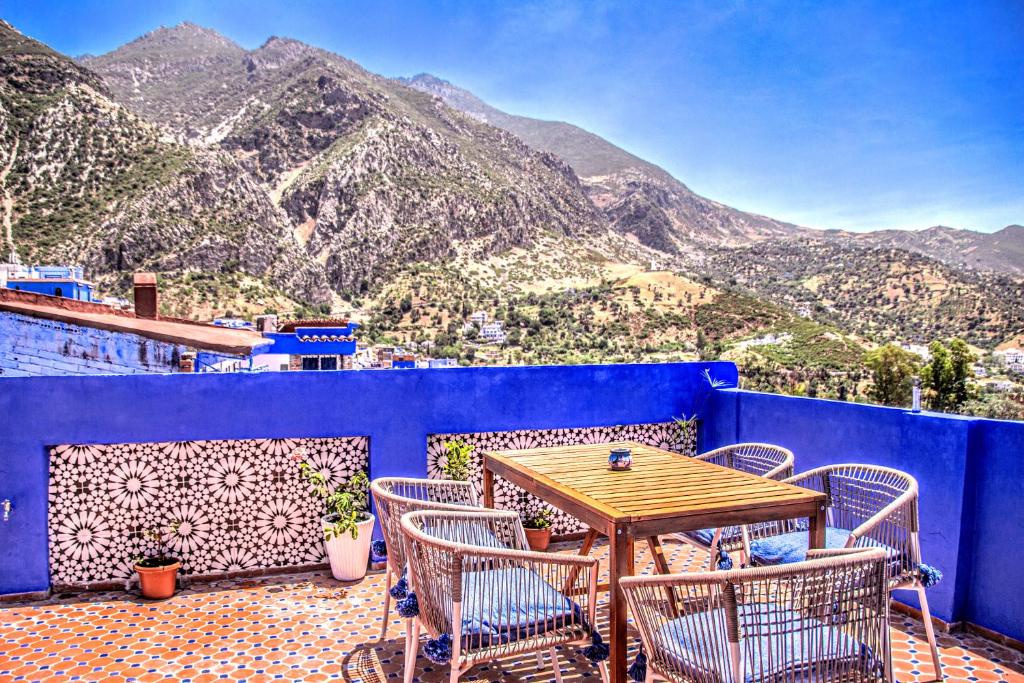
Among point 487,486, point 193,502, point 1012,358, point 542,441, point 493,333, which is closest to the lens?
point 487,486

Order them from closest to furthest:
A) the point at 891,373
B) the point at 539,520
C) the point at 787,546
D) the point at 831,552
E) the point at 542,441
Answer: the point at 831,552 < the point at 787,546 < the point at 539,520 < the point at 542,441 < the point at 891,373

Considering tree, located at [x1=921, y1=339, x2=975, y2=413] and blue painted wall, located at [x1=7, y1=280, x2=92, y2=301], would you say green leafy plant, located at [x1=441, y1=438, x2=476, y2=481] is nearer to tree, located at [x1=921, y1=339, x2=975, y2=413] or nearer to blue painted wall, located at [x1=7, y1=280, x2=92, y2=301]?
blue painted wall, located at [x1=7, y1=280, x2=92, y2=301]

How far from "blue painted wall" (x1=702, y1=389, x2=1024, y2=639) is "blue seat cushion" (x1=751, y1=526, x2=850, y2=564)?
56cm

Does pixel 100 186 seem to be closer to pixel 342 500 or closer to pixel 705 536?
pixel 342 500

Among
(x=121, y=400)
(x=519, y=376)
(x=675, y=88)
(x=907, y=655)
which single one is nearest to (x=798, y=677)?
(x=907, y=655)

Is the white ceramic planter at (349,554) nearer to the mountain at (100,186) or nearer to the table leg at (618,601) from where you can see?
the table leg at (618,601)

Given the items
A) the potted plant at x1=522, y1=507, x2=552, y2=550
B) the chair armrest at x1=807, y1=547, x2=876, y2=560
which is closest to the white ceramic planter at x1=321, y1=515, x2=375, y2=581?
the potted plant at x1=522, y1=507, x2=552, y2=550

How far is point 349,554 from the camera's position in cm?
404

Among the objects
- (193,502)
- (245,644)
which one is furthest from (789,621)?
(193,502)

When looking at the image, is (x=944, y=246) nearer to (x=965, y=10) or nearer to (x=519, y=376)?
(x=965, y=10)

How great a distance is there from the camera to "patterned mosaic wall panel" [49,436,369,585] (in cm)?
392

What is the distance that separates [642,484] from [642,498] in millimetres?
284

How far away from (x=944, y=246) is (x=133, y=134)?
62982 mm

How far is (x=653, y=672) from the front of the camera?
2.00 m
